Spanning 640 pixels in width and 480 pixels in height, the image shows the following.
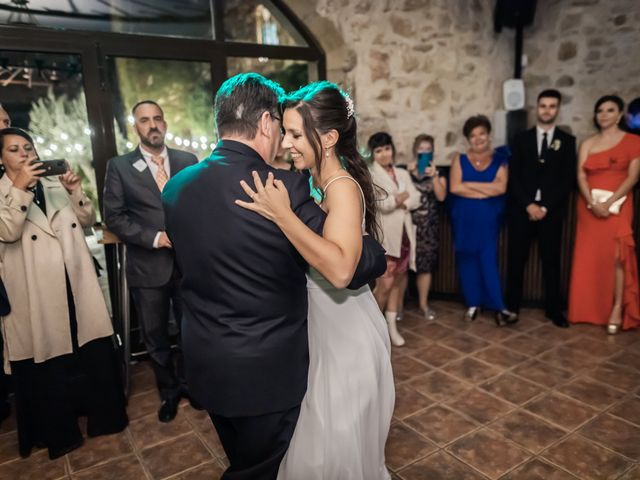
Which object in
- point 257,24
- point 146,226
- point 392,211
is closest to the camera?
point 146,226

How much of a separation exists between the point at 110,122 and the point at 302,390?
2.65 m

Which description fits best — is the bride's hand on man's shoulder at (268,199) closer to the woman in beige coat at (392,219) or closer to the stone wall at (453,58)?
the woman in beige coat at (392,219)

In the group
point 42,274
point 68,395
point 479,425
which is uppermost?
point 42,274

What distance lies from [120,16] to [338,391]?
3331 mm

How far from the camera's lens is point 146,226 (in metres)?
2.74

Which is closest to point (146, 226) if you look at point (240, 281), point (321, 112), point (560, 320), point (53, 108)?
point (321, 112)

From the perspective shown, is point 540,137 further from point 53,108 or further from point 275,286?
point 53,108

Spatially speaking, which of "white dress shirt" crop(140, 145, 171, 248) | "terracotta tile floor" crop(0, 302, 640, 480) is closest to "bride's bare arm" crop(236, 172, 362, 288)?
"terracotta tile floor" crop(0, 302, 640, 480)

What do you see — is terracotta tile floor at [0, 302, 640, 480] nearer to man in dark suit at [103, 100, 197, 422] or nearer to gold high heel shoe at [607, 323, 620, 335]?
gold high heel shoe at [607, 323, 620, 335]

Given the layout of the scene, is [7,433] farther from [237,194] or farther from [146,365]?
[237,194]

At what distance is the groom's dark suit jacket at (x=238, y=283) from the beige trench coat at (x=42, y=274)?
50.6 inches

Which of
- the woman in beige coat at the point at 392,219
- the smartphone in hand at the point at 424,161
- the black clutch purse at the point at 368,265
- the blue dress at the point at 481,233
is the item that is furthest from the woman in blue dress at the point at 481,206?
the black clutch purse at the point at 368,265

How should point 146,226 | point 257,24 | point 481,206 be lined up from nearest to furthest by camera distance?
point 146,226, point 481,206, point 257,24

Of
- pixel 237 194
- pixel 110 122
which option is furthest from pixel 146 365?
pixel 237 194
